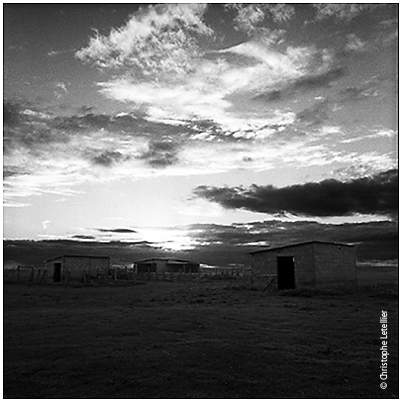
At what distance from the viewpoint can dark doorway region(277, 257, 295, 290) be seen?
3647cm

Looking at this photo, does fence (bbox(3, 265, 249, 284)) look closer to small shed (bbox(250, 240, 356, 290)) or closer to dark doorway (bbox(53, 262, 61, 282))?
dark doorway (bbox(53, 262, 61, 282))

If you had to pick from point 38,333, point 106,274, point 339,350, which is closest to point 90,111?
point 38,333

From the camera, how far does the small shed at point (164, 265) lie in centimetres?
7100

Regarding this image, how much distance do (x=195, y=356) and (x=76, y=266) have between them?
39.9 meters

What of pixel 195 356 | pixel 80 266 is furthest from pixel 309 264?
pixel 80 266

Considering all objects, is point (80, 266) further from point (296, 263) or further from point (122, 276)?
point (296, 263)

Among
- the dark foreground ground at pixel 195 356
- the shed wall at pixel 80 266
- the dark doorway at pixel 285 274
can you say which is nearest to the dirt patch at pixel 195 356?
the dark foreground ground at pixel 195 356

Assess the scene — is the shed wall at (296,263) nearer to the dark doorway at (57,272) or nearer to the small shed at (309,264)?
the small shed at (309,264)

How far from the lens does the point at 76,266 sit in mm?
48719

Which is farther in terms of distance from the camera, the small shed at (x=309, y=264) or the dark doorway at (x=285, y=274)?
the dark doorway at (x=285, y=274)

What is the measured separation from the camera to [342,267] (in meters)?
34.7

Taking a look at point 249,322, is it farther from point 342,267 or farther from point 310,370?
point 342,267

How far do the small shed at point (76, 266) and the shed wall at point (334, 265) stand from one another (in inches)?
1110

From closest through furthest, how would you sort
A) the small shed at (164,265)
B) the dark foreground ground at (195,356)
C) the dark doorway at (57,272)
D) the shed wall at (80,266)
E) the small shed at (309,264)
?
the dark foreground ground at (195,356) → the small shed at (309,264) → the shed wall at (80,266) → the dark doorway at (57,272) → the small shed at (164,265)
